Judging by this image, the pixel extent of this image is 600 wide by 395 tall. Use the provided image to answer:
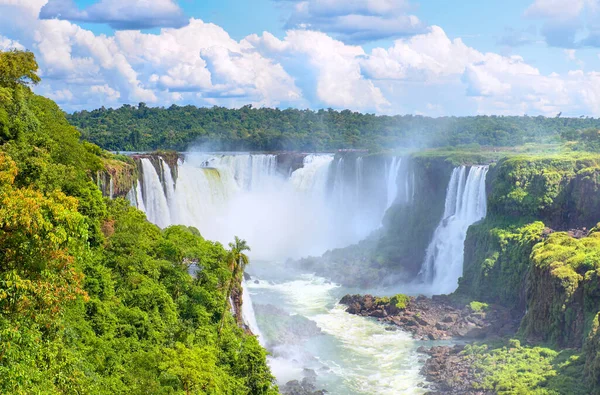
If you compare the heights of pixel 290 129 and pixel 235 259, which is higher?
pixel 290 129

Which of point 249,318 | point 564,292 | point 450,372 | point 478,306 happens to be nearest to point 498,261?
point 478,306

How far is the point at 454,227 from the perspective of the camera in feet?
186

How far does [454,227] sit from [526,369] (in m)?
23.7

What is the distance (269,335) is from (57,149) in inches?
677

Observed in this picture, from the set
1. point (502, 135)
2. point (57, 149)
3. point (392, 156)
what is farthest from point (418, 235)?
point (502, 135)

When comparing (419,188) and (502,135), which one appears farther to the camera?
(502,135)

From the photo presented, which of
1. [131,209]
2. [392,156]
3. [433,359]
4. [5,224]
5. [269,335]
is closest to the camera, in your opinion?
[5,224]

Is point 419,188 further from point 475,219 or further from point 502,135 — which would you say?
point 502,135

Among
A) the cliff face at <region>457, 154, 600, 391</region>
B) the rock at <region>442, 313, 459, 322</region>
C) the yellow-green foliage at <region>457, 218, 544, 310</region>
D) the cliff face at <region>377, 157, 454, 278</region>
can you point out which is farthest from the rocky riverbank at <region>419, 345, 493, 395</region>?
the cliff face at <region>377, 157, 454, 278</region>

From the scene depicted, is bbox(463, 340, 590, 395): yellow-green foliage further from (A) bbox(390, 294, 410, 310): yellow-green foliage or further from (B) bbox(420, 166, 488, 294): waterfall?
(B) bbox(420, 166, 488, 294): waterfall

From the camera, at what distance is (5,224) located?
1435 centimetres

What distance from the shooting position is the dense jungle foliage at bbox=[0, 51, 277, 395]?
14602 millimetres

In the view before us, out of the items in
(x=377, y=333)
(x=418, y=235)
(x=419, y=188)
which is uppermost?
(x=419, y=188)

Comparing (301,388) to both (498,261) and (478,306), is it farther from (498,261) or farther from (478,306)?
(498,261)
